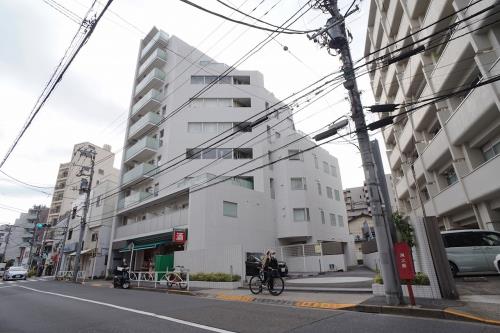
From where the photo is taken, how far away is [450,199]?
17.2m

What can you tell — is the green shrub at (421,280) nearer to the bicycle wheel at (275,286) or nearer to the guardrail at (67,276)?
the bicycle wheel at (275,286)

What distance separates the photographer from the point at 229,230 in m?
21.8

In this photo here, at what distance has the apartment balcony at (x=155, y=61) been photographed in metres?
33.6

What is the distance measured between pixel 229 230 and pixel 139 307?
42.8ft

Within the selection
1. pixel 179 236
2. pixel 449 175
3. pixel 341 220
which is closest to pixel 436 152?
pixel 449 175

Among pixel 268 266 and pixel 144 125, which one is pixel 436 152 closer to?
pixel 268 266

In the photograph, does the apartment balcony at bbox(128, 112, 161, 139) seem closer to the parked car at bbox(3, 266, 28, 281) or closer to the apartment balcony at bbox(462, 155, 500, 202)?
the parked car at bbox(3, 266, 28, 281)

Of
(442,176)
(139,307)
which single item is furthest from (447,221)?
(139,307)

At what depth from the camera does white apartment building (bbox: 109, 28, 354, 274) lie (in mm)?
21969

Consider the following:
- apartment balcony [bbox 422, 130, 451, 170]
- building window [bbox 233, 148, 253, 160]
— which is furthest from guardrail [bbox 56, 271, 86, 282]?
apartment balcony [bbox 422, 130, 451, 170]

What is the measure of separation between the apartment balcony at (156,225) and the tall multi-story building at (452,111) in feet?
52.2

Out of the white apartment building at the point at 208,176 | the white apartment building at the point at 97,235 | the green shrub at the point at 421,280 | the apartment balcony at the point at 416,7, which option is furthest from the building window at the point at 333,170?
the green shrub at the point at 421,280

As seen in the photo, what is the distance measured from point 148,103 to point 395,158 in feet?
90.0

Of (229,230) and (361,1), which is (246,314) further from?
(229,230)
